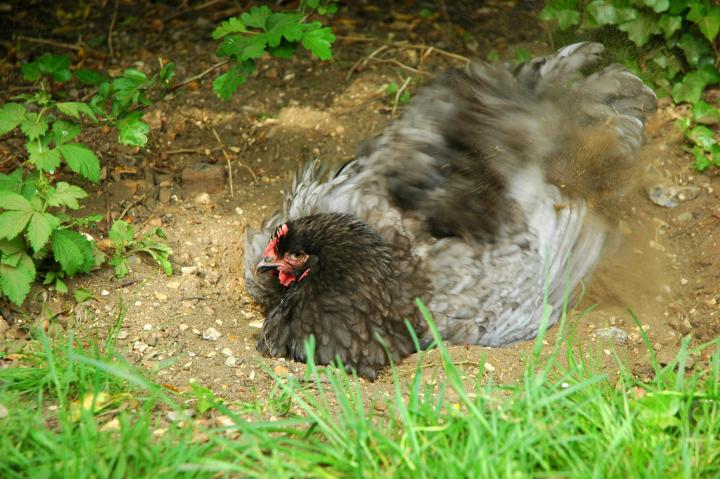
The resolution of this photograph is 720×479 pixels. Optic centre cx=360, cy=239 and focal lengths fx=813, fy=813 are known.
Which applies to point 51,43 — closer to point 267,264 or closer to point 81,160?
point 81,160

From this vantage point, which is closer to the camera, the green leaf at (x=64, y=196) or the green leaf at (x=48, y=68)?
the green leaf at (x=64, y=196)

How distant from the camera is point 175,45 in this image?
20.6 ft

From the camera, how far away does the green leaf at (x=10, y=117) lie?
3.83 m

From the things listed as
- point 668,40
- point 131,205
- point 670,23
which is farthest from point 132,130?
point 668,40

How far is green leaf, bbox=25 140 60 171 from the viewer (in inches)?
151

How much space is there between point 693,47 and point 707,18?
0.35m

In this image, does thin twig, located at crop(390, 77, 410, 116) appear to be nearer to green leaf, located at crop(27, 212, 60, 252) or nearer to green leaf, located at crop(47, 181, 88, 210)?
green leaf, located at crop(47, 181, 88, 210)

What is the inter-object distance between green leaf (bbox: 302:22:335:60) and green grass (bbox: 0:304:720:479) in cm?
156

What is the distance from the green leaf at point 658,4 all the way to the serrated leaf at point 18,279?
399cm

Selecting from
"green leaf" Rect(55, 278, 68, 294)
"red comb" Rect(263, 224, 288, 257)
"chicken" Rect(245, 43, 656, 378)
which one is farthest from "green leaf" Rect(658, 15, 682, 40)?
"green leaf" Rect(55, 278, 68, 294)

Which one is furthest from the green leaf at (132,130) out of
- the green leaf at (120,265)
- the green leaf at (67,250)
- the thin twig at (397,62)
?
the thin twig at (397,62)

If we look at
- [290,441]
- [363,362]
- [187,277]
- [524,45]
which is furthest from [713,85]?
[290,441]

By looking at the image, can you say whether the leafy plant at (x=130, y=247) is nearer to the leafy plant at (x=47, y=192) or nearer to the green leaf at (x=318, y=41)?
the leafy plant at (x=47, y=192)

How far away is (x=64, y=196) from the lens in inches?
153
